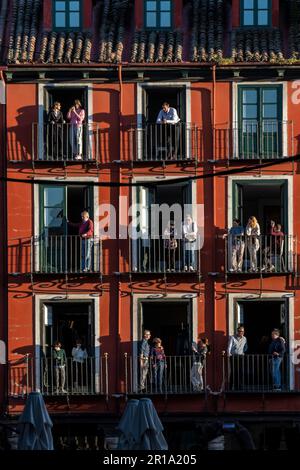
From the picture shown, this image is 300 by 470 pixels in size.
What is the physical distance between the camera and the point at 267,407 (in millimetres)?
58375

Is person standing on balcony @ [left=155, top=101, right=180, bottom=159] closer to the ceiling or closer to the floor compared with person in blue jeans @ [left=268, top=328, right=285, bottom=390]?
closer to the ceiling

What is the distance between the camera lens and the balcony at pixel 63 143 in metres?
59.2

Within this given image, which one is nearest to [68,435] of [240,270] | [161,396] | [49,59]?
[161,396]

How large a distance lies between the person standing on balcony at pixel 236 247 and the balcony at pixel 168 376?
3.10 m

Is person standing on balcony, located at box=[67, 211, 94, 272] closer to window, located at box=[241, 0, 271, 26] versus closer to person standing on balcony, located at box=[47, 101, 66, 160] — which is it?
person standing on balcony, located at box=[47, 101, 66, 160]

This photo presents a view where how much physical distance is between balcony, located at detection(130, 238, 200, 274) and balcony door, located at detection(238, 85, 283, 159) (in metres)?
3.39

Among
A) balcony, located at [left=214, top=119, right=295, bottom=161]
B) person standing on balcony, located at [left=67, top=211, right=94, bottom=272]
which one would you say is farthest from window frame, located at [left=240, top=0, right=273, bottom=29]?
person standing on balcony, located at [left=67, top=211, right=94, bottom=272]

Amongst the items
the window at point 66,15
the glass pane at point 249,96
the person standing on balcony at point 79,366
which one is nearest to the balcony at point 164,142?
the glass pane at point 249,96

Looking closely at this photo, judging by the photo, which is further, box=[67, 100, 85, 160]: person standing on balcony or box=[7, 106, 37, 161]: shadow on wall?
box=[7, 106, 37, 161]: shadow on wall

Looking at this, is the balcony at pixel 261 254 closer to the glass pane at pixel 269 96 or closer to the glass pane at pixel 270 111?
the glass pane at pixel 270 111

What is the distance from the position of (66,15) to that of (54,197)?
19.6ft

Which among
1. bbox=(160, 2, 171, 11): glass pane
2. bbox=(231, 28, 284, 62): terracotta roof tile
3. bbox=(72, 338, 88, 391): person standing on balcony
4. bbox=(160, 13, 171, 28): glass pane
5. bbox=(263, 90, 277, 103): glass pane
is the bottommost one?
bbox=(72, 338, 88, 391): person standing on balcony

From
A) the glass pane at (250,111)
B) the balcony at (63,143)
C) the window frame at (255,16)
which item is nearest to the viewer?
the balcony at (63,143)

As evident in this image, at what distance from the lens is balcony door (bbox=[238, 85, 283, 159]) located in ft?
194
